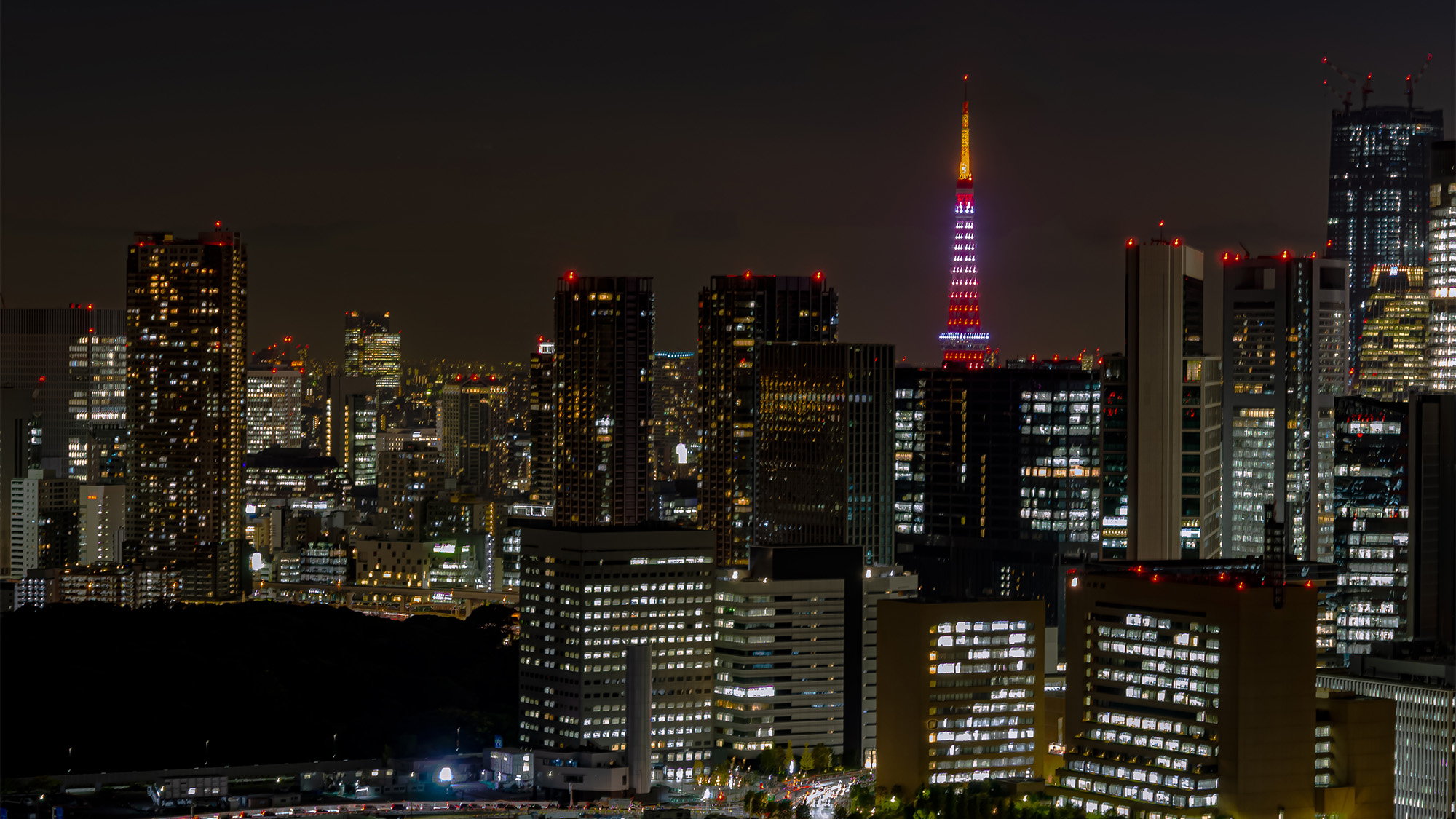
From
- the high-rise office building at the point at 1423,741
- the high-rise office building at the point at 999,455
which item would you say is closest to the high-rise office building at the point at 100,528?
the high-rise office building at the point at 999,455

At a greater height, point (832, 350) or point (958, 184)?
point (958, 184)

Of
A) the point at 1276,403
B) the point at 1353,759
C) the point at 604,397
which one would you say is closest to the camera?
the point at 1353,759

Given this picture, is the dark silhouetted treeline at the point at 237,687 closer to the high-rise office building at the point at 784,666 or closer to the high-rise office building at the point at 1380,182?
the high-rise office building at the point at 784,666

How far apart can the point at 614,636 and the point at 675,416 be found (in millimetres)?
51640

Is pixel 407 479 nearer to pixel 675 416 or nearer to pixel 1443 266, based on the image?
pixel 675 416

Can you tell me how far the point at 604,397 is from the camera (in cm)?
9981

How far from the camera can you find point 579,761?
2277 inches

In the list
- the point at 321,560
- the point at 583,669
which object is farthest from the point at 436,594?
the point at 583,669

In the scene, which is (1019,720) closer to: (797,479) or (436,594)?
(797,479)

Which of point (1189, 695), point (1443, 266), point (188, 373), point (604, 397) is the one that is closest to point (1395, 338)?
point (1443, 266)

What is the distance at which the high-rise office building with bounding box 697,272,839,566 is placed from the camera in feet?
280

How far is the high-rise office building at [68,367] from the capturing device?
417ft

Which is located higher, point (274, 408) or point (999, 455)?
point (274, 408)

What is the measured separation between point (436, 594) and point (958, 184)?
120 ft
